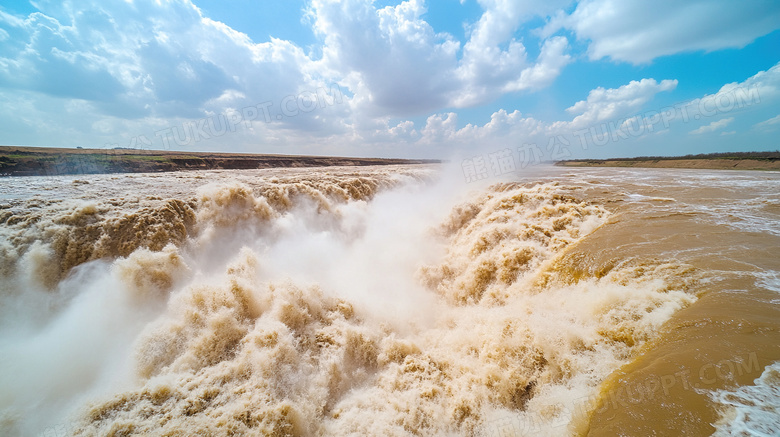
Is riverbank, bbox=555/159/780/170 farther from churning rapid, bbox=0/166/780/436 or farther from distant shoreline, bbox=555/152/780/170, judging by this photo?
churning rapid, bbox=0/166/780/436

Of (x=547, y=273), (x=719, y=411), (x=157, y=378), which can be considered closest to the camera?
(x=719, y=411)

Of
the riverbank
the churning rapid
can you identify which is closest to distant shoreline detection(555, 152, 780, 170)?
the riverbank

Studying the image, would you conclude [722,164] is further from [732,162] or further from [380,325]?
[380,325]

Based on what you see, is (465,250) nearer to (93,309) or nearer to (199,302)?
(199,302)

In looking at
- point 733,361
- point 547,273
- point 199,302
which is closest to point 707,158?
point 547,273

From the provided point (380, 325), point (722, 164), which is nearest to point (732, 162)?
point (722, 164)

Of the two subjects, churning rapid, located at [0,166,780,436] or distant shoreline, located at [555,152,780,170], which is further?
distant shoreline, located at [555,152,780,170]

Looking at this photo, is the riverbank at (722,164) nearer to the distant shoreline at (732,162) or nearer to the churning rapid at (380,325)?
the distant shoreline at (732,162)

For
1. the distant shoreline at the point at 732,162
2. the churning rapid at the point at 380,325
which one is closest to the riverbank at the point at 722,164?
the distant shoreline at the point at 732,162

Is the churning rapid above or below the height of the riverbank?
below
